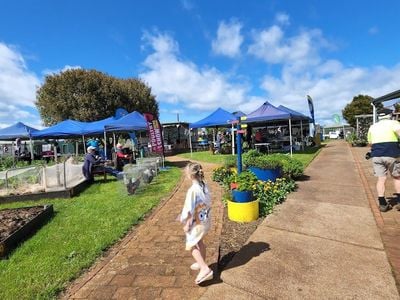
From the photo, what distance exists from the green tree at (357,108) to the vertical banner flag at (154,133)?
37908 millimetres

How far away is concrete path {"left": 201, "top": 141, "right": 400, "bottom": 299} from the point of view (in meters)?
3.00

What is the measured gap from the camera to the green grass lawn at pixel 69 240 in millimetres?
3457

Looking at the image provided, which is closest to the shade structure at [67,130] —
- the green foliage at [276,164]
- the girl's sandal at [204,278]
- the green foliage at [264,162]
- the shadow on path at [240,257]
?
the green foliage at [276,164]

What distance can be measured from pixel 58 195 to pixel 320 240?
649cm

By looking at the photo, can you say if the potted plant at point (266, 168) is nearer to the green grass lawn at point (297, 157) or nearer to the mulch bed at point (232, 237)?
the mulch bed at point (232, 237)

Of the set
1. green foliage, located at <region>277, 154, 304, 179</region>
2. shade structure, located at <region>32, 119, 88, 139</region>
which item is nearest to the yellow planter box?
green foliage, located at <region>277, 154, 304, 179</region>

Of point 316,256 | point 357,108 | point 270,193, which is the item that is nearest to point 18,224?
point 270,193

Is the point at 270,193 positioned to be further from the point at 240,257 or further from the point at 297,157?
the point at 297,157

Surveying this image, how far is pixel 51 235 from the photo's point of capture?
5.01 meters

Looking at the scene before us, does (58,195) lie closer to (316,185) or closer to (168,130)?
(316,185)

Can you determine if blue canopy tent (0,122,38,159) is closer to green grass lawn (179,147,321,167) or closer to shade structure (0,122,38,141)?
shade structure (0,122,38,141)

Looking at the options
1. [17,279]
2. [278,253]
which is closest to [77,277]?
[17,279]

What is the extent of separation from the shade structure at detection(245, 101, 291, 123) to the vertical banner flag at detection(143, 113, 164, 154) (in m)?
4.54

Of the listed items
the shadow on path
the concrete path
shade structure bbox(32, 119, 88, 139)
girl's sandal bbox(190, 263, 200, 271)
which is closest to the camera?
the concrete path
